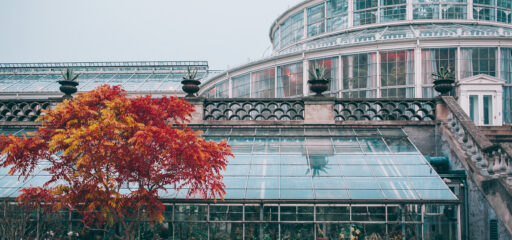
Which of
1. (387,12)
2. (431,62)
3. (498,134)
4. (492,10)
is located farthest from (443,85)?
(492,10)

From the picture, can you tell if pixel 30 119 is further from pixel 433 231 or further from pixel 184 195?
pixel 433 231

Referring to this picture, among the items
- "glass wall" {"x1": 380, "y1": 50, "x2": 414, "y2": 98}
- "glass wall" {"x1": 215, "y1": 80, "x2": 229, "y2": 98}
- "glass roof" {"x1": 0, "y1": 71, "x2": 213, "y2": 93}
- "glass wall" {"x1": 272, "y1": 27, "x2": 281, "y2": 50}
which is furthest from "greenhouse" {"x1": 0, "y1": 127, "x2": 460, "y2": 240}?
"glass roof" {"x1": 0, "y1": 71, "x2": 213, "y2": 93}

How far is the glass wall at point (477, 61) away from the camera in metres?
29.9

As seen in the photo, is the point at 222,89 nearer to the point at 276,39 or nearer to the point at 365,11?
the point at 276,39

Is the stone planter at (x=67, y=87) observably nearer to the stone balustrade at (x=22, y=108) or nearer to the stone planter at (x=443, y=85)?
the stone balustrade at (x=22, y=108)

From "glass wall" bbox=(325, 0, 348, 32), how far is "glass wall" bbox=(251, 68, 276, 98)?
6289 millimetres

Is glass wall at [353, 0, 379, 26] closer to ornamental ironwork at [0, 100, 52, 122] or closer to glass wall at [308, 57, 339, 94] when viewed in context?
glass wall at [308, 57, 339, 94]

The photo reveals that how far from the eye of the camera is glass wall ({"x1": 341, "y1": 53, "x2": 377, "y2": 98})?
102 feet

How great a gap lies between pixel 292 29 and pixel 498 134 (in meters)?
25.8

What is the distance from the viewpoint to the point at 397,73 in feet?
101

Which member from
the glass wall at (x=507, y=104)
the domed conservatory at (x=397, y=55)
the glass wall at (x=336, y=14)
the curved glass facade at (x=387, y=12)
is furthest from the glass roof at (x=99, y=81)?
the glass wall at (x=507, y=104)

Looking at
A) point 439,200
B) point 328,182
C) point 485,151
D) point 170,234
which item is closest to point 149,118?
point 170,234

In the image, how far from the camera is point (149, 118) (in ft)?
39.5

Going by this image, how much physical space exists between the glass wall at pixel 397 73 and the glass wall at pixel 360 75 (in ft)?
1.78
